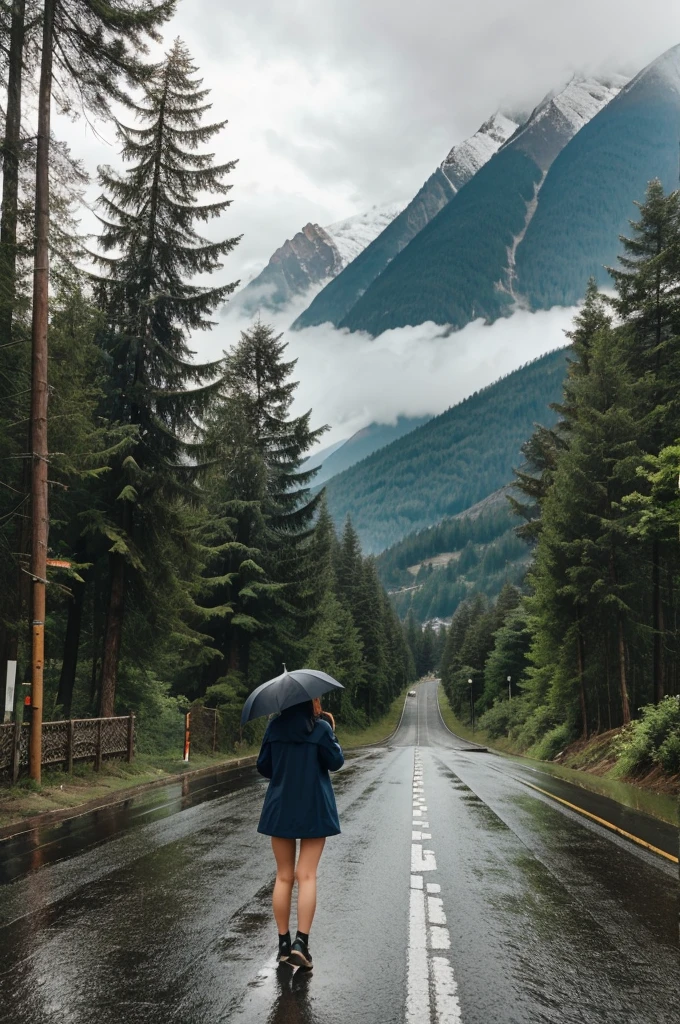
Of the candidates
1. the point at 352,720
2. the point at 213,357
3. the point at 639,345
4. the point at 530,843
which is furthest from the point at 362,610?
the point at 530,843

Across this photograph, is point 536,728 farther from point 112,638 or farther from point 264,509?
point 112,638

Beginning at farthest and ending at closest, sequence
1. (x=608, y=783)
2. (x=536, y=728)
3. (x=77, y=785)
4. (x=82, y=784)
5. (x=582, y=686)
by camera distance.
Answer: (x=536, y=728), (x=582, y=686), (x=608, y=783), (x=82, y=784), (x=77, y=785)

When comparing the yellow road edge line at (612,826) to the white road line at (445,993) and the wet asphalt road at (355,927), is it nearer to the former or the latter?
the wet asphalt road at (355,927)

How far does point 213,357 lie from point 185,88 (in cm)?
807

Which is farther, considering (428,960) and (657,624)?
(657,624)

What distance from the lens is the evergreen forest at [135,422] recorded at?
56.2 ft

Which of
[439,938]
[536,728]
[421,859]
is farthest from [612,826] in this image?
[536,728]

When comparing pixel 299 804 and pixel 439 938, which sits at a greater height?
pixel 299 804

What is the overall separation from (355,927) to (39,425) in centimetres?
1206

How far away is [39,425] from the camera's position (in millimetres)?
15539

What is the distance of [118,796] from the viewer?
1536 centimetres

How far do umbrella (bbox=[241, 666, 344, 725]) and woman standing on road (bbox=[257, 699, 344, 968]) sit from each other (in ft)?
0.50

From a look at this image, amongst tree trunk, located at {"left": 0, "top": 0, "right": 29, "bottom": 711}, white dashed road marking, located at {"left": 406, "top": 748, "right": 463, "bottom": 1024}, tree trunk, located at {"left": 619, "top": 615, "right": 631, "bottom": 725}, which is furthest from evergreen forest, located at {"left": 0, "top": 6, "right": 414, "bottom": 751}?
tree trunk, located at {"left": 619, "top": 615, "right": 631, "bottom": 725}

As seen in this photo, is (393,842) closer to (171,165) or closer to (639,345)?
(171,165)
